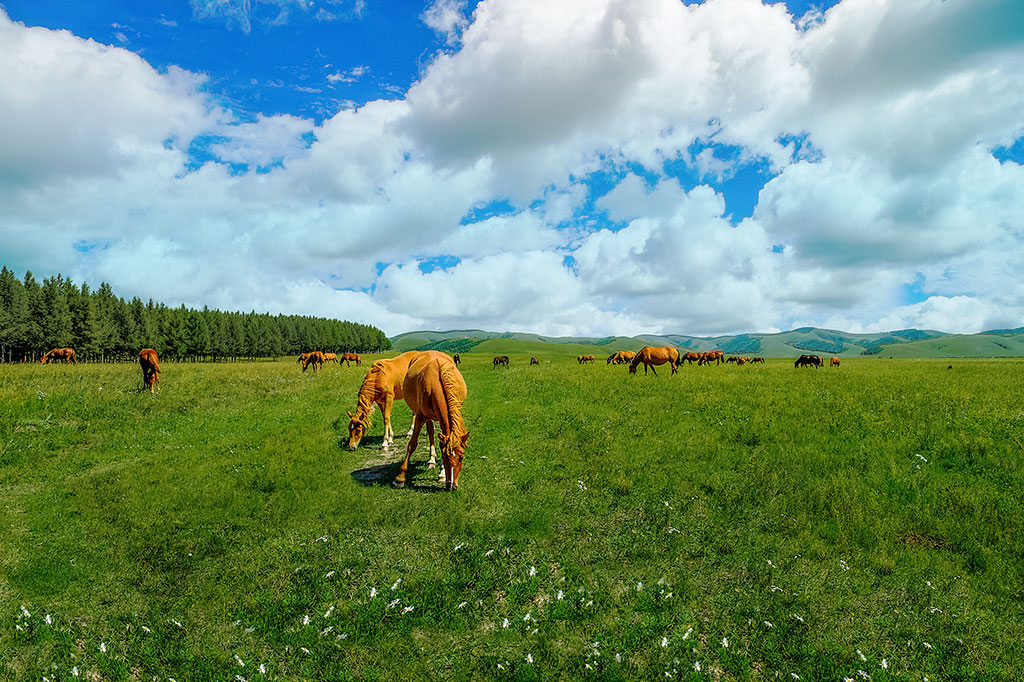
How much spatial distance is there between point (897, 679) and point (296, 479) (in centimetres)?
1357

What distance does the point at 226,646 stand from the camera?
7.14 metres

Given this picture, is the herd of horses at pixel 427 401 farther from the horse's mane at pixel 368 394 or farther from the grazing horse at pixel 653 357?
the grazing horse at pixel 653 357

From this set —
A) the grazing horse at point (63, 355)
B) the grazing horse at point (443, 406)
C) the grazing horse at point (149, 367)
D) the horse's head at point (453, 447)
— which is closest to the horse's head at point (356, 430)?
the grazing horse at point (443, 406)

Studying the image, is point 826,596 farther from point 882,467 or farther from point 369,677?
point 369,677

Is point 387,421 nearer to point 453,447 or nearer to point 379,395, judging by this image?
point 379,395

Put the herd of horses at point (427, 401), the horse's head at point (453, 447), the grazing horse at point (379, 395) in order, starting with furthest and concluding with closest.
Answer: the grazing horse at point (379, 395)
the herd of horses at point (427, 401)
the horse's head at point (453, 447)

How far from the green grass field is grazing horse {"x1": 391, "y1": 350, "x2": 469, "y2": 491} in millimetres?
778

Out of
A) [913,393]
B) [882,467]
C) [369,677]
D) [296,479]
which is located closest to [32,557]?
[296,479]

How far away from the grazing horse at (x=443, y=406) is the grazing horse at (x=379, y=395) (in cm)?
359

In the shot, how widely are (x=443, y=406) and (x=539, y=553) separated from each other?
4.58 m

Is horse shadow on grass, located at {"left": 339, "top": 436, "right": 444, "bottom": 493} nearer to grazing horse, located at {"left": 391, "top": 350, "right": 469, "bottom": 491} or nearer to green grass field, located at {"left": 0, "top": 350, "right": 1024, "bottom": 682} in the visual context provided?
green grass field, located at {"left": 0, "top": 350, "right": 1024, "bottom": 682}

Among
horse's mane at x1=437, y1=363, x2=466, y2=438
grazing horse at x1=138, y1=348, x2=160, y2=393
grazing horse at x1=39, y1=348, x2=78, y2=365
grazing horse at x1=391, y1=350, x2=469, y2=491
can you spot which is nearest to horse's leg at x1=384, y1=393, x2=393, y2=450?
grazing horse at x1=391, y1=350, x2=469, y2=491

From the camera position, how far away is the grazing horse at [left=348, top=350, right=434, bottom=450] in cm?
1591

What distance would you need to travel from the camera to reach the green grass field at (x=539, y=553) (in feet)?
22.4
